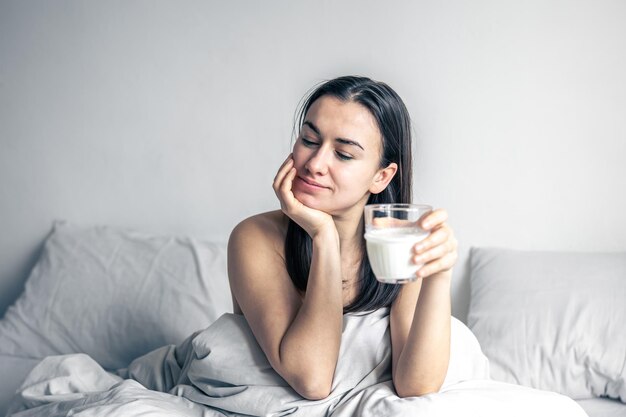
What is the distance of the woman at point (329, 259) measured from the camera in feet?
5.32

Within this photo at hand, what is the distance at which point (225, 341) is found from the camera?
5.98 ft

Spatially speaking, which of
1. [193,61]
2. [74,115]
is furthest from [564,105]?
[74,115]

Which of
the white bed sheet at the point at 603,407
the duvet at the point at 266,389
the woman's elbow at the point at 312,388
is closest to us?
the duvet at the point at 266,389

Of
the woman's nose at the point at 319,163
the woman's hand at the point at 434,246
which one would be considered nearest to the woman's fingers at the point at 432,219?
the woman's hand at the point at 434,246

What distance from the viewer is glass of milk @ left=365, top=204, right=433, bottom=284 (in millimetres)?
1326

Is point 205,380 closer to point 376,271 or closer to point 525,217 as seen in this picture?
point 376,271

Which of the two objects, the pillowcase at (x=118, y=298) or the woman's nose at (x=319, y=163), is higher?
the woman's nose at (x=319, y=163)

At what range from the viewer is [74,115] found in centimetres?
294

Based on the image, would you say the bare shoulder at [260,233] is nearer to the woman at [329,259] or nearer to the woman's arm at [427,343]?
the woman at [329,259]

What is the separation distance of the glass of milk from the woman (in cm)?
22

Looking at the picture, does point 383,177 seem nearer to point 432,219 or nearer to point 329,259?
point 329,259

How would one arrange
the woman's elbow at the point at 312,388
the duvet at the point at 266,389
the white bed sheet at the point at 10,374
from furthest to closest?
the white bed sheet at the point at 10,374 → the woman's elbow at the point at 312,388 → the duvet at the point at 266,389

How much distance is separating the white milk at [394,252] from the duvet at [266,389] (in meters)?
0.31

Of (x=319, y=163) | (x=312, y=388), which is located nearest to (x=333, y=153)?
(x=319, y=163)
